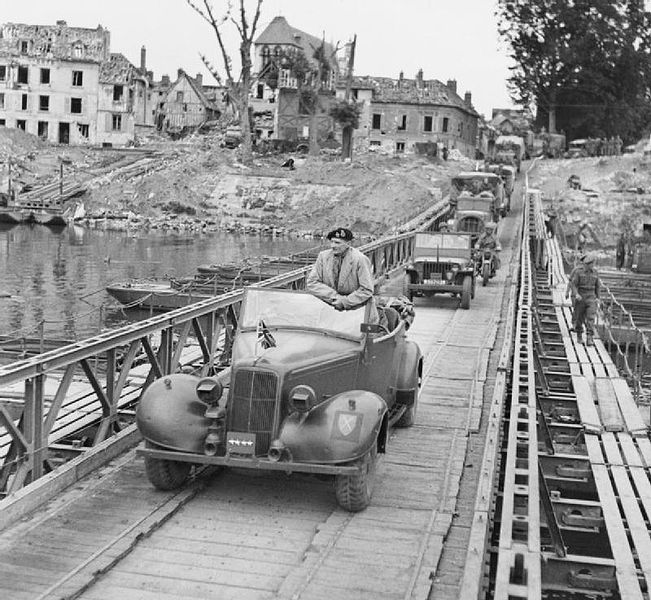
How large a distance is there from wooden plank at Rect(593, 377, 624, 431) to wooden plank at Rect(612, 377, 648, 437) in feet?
0.23

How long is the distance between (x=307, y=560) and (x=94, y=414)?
506cm

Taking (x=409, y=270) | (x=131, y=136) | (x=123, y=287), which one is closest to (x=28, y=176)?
(x=131, y=136)

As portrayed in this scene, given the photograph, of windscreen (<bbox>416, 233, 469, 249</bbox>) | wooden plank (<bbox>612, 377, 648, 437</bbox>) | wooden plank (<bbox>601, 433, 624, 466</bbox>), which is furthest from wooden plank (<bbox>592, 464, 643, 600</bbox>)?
windscreen (<bbox>416, 233, 469, 249</bbox>)

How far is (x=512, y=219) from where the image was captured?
5962 centimetres

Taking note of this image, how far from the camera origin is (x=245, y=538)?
10031 millimetres

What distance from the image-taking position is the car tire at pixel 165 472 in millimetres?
10953

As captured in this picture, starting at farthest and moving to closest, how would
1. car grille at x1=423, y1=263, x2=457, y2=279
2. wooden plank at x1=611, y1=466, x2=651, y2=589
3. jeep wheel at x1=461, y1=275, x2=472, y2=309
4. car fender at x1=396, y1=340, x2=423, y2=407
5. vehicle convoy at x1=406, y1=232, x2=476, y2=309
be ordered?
car grille at x1=423, y1=263, x2=457, y2=279 < vehicle convoy at x1=406, y1=232, x2=476, y2=309 < jeep wheel at x1=461, y1=275, x2=472, y2=309 < car fender at x1=396, y1=340, x2=423, y2=407 < wooden plank at x1=611, y1=466, x2=651, y2=589

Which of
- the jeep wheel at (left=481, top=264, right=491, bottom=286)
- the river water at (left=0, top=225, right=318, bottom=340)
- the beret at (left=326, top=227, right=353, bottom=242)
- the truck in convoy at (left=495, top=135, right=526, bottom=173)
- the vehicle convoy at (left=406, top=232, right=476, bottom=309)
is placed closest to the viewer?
the beret at (left=326, top=227, right=353, bottom=242)

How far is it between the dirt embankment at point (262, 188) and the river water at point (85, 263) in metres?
3.97

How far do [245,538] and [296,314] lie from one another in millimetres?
2757

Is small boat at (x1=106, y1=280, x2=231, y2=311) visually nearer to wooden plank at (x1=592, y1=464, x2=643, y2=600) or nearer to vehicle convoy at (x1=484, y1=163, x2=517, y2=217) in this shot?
wooden plank at (x1=592, y1=464, x2=643, y2=600)

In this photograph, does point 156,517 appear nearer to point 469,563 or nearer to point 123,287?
point 469,563

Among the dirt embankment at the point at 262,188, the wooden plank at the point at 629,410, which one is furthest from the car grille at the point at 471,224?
the dirt embankment at the point at 262,188

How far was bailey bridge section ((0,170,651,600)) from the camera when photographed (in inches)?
357
